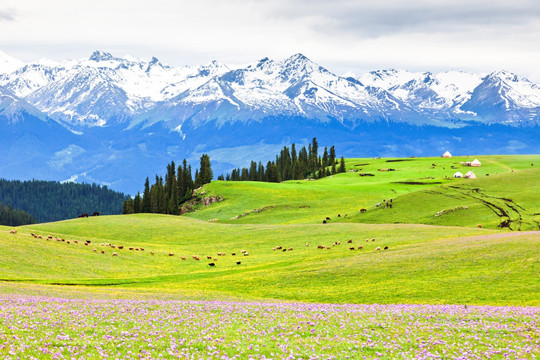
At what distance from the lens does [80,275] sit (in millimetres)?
54719

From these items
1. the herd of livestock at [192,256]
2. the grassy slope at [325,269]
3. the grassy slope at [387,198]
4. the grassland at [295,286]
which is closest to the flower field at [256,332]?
the grassland at [295,286]

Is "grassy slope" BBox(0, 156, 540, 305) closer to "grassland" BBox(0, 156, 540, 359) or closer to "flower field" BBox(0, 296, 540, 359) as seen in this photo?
"grassland" BBox(0, 156, 540, 359)

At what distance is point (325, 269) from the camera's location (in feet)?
177

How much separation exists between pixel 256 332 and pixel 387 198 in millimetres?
125395

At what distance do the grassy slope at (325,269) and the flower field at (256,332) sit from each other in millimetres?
11318

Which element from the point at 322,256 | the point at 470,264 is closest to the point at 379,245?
the point at 322,256

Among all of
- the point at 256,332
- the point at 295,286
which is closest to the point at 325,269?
the point at 295,286

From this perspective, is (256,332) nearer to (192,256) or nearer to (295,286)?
(295,286)

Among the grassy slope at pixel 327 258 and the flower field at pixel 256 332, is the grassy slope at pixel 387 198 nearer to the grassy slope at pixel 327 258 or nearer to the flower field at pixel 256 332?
the grassy slope at pixel 327 258

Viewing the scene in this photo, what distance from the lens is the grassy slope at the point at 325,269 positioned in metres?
42.4

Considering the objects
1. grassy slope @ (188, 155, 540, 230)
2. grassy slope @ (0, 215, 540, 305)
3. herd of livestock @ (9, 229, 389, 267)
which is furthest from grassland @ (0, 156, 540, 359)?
grassy slope @ (188, 155, 540, 230)

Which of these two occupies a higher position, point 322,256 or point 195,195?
point 195,195

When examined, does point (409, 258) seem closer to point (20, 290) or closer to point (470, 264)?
point (470, 264)

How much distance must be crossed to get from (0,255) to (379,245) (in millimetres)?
48572
